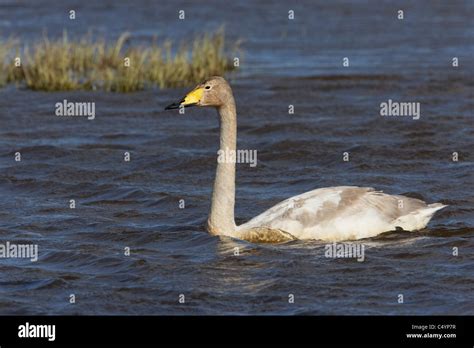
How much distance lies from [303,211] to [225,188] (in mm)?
868

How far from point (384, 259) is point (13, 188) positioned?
18.9 feet

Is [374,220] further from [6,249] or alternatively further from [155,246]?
[6,249]

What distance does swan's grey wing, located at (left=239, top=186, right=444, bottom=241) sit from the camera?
1255 centimetres

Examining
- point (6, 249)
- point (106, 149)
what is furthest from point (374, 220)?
point (106, 149)

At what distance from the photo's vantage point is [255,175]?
1656 cm

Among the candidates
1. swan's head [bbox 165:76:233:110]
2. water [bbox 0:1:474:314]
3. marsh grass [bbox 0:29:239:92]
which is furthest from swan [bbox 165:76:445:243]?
marsh grass [bbox 0:29:239:92]

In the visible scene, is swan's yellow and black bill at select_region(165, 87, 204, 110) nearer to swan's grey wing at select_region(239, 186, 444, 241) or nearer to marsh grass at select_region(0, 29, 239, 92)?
swan's grey wing at select_region(239, 186, 444, 241)

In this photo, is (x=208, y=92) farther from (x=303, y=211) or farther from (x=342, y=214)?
(x=342, y=214)

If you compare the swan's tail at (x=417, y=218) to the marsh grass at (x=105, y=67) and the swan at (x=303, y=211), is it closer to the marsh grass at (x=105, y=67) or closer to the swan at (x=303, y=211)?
the swan at (x=303, y=211)

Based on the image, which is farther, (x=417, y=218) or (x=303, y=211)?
(x=417, y=218)

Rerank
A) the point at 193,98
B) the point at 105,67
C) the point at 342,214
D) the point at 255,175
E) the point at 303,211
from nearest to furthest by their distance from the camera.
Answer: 1. the point at 303,211
2. the point at 342,214
3. the point at 193,98
4. the point at 255,175
5. the point at 105,67

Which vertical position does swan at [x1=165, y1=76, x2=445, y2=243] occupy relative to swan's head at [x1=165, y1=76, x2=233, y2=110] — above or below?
below

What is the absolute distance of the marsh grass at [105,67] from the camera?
22766 mm

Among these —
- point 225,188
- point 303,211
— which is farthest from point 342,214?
point 225,188
